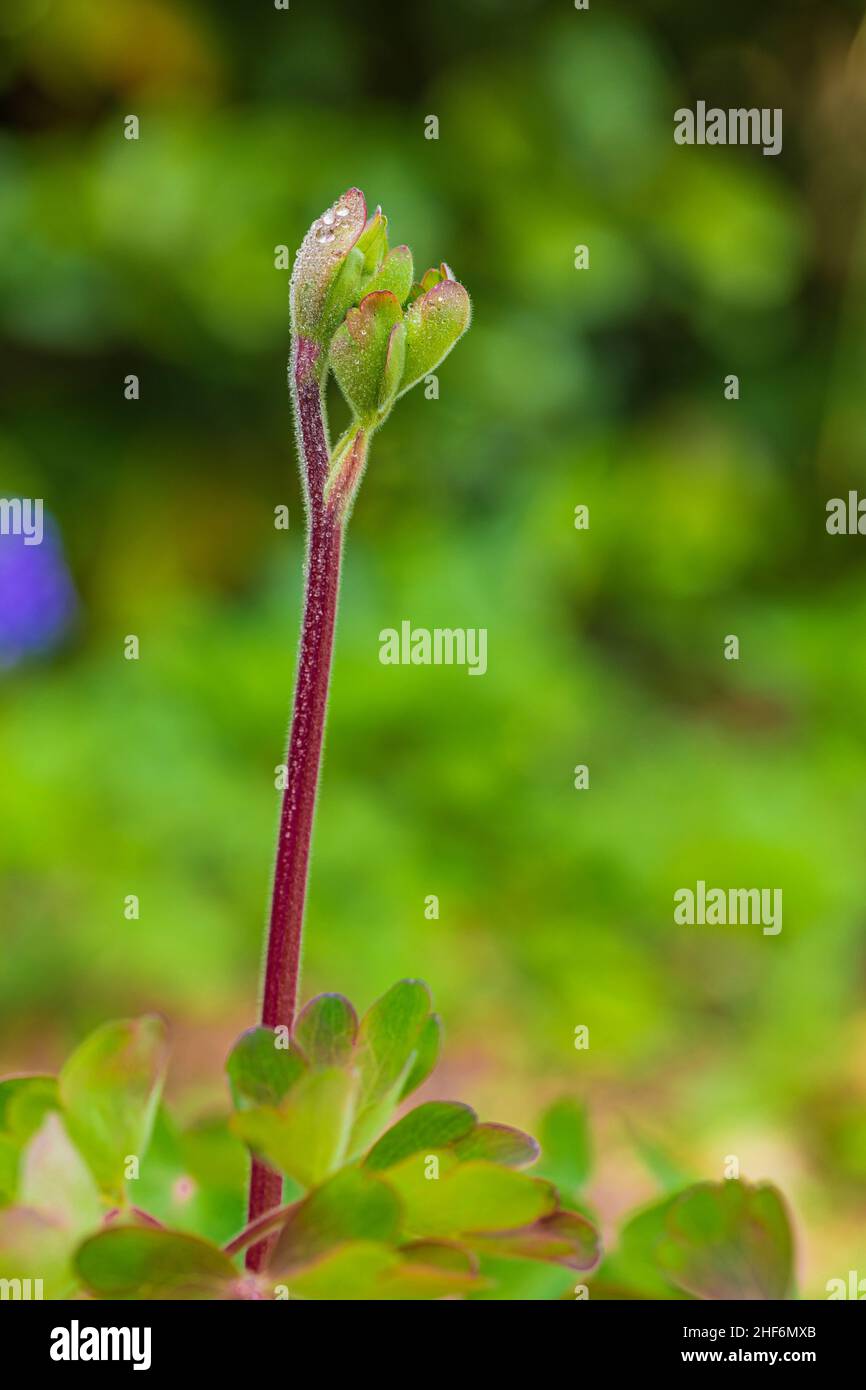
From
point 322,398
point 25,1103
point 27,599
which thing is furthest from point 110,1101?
point 27,599

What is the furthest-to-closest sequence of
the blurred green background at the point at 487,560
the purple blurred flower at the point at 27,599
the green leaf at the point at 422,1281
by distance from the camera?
the purple blurred flower at the point at 27,599, the blurred green background at the point at 487,560, the green leaf at the point at 422,1281

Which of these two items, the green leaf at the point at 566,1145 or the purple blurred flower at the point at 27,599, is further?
the purple blurred flower at the point at 27,599

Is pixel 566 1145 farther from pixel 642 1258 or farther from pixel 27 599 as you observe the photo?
pixel 27 599

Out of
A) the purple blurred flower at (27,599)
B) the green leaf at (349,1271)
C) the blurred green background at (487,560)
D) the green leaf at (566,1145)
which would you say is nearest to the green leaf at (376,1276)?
the green leaf at (349,1271)

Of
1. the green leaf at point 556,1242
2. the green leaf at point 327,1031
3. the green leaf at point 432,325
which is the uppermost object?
the green leaf at point 432,325

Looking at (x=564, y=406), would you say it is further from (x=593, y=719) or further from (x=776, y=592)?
(x=593, y=719)

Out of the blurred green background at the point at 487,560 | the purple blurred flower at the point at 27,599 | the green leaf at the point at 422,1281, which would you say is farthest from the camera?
the purple blurred flower at the point at 27,599

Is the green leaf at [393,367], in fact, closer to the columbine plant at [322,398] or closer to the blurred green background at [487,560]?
the columbine plant at [322,398]

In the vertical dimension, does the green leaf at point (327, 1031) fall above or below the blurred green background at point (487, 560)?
below
